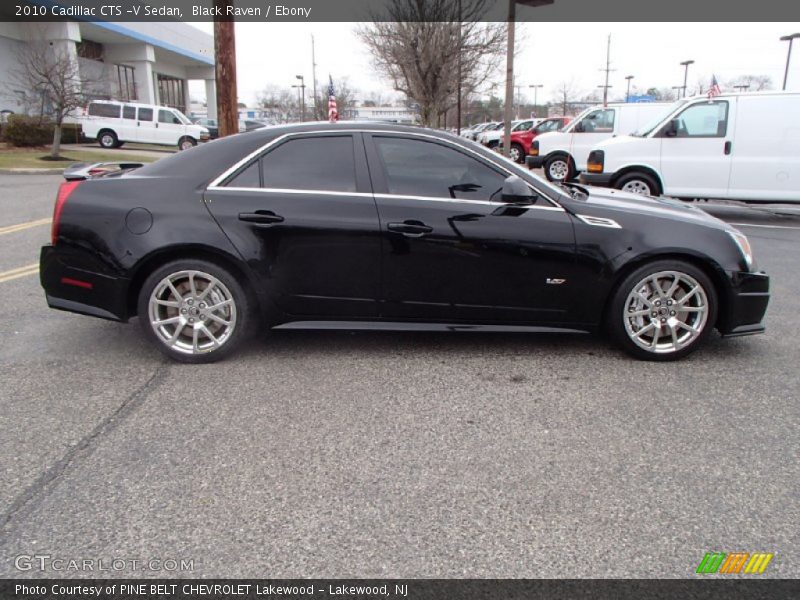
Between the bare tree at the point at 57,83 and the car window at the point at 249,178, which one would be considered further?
the bare tree at the point at 57,83

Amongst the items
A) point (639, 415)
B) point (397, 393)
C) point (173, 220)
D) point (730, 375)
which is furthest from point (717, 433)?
point (173, 220)

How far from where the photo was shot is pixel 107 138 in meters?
28.1

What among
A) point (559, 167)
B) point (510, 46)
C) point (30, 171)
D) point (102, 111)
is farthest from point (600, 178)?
point (102, 111)

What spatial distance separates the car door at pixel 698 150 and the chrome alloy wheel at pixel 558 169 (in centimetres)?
634

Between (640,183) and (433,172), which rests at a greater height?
(433,172)

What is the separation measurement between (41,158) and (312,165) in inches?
818

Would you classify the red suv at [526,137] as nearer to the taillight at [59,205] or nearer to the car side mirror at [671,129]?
the car side mirror at [671,129]

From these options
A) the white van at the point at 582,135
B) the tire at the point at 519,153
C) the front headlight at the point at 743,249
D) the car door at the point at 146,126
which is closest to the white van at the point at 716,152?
the white van at the point at 582,135

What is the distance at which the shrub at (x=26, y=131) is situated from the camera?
23344 millimetres

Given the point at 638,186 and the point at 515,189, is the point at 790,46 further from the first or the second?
the point at 515,189

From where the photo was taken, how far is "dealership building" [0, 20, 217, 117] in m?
28.7

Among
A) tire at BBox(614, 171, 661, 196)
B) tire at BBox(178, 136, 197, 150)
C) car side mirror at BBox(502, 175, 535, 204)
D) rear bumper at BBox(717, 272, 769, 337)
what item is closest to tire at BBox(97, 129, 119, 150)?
tire at BBox(178, 136, 197, 150)

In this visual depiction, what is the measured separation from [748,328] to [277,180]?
11.0 ft

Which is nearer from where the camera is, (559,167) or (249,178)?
(249,178)
